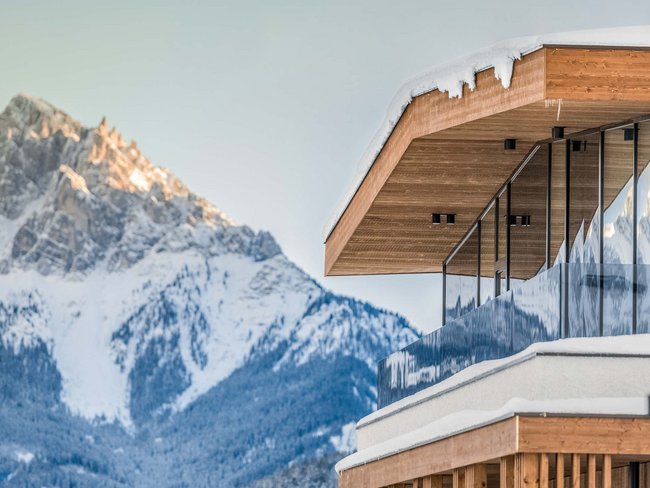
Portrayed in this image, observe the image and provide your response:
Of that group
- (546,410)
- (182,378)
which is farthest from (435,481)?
(182,378)

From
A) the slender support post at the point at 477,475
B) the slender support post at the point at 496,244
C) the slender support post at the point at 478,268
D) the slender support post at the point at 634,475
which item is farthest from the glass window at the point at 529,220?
the slender support post at the point at 634,475

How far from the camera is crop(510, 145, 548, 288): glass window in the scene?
41.4 feet

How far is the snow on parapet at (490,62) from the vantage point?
990cm

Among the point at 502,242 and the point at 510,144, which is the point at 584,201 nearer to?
the point at 510,144

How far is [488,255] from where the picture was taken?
49.7 feet

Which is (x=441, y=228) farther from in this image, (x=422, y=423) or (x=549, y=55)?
(x=549, y=55)

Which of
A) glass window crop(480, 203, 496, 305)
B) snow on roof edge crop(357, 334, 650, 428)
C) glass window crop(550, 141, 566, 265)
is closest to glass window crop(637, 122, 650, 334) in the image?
snow on roof edge crop(357, 334, 650, 428)

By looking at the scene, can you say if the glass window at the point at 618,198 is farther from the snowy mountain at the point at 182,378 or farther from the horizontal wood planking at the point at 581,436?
the snowy mountain at the point at 182,378

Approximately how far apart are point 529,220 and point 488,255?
216 cm

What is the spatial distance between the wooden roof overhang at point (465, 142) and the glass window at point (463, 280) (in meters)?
0.17

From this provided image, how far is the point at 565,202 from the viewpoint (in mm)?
12086

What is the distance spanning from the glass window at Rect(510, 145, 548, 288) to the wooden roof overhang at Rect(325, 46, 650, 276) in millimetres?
142

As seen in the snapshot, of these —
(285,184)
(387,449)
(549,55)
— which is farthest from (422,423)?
(285,184)

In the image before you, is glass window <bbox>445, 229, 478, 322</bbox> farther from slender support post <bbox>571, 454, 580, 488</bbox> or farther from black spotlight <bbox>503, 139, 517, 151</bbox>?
slender support post <bbox>571, 454, 580, 488</bbox>
